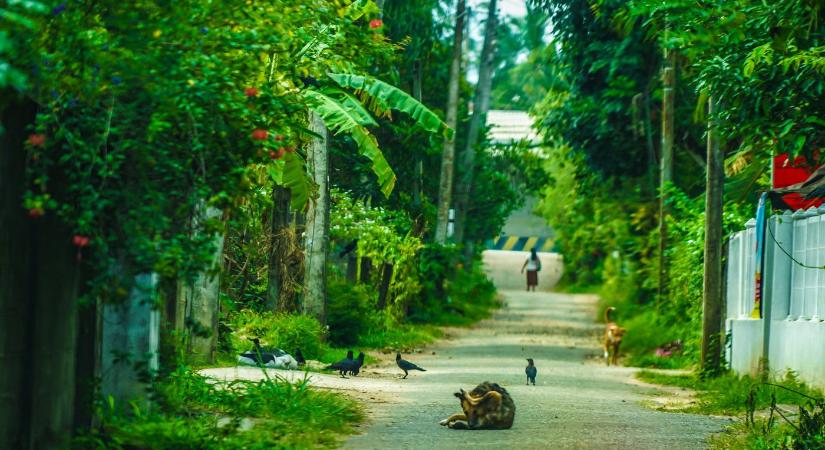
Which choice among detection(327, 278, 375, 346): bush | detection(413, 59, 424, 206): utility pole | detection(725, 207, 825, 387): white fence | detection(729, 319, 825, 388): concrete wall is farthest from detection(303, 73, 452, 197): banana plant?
detection(413, 59, 424, 206): utility pole

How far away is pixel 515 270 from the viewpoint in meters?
64.8

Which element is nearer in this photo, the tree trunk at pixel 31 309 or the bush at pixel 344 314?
the tree trunk at pixel 31 309

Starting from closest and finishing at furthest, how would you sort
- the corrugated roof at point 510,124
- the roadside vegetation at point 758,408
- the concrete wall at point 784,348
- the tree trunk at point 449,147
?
the roadside vegetation at point 758,408 → the concrete wall at point 784,348 → the tree trunk at point 449,147 → the corrugated roof at point 510,124

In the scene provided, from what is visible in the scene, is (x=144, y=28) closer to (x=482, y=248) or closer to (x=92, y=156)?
(x=92, y=156)

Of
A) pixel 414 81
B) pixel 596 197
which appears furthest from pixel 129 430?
pixel 596 197

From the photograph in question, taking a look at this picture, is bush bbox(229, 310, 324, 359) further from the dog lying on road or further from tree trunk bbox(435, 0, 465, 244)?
tree trunk bbox(435, 0, 465, 244)

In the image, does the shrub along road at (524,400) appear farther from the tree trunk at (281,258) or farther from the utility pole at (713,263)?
the tree trunk at (281,258)

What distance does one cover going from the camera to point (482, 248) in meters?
54.2

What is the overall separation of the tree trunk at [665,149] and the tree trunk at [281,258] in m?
7.54

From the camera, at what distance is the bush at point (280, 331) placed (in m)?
20.4

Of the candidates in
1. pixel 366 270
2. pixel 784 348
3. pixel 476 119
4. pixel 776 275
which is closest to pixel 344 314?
pixel 366 270

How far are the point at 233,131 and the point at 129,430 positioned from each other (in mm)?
2348

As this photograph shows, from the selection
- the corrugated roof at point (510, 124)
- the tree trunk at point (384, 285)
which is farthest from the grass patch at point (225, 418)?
the corrugated roof at point (510, 124)

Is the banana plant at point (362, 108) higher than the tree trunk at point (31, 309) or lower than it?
higher
